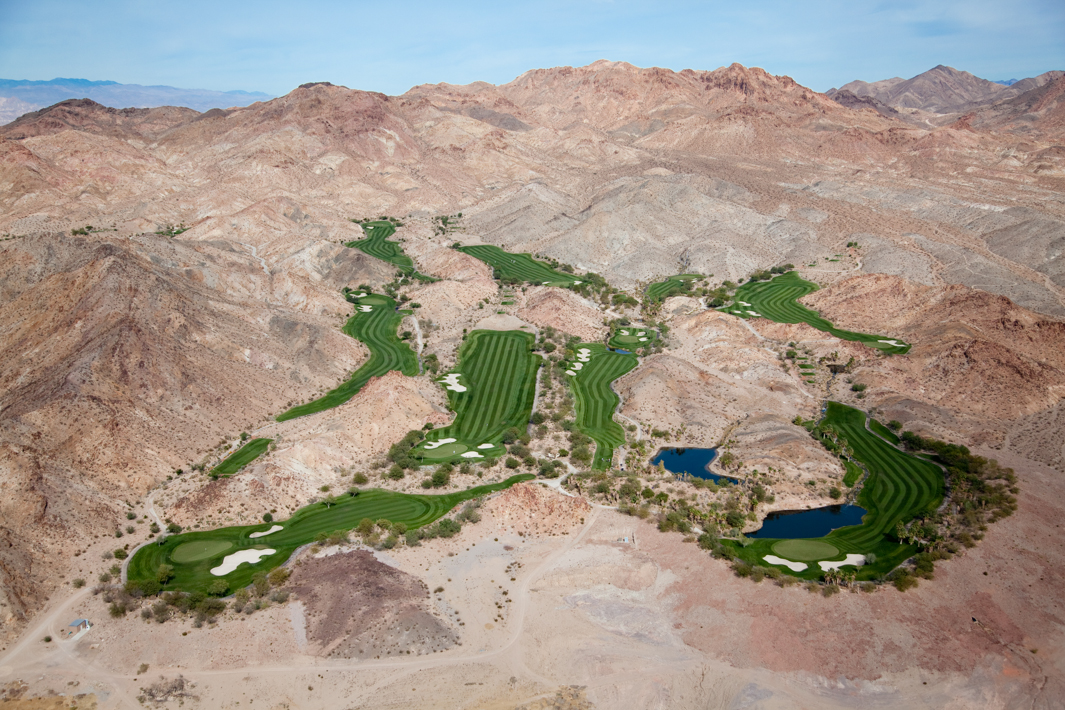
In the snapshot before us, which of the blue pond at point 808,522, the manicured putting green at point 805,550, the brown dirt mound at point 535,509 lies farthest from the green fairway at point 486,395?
the manicured putting green at point 805,550

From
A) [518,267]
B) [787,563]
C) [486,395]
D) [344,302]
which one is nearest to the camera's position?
[787,563]

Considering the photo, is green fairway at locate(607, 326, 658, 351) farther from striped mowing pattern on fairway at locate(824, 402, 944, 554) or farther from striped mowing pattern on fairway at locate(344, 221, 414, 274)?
striped mowing pattern on fairway at locate(344, 221, 414, 274)

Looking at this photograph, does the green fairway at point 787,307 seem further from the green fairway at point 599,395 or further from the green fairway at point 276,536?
the green fairway at point 276,536

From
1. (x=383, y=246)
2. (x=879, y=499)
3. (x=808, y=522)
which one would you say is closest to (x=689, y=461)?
(x=808, y=522)

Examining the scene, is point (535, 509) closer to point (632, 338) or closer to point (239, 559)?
point (239, 559)

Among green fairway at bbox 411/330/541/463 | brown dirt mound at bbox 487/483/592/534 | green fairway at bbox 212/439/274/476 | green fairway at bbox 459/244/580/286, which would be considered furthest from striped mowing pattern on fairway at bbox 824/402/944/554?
green fairway at bbox 459/244/580/286
